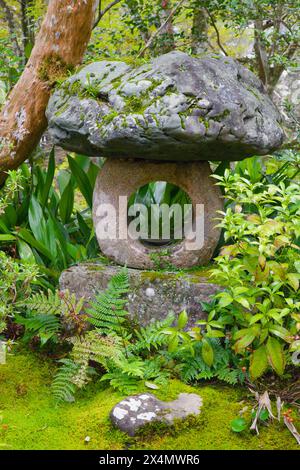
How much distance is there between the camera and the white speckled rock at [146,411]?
2.59m

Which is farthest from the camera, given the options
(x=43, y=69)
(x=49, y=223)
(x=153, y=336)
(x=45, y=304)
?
(x=49, y=223)

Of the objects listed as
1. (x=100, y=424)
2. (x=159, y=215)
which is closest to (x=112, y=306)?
(x=100, y=424)

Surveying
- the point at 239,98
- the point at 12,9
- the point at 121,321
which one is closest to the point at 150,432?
the point at 121,321

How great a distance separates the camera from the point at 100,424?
267cm

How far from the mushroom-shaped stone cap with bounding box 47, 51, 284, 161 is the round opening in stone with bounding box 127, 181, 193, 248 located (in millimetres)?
723

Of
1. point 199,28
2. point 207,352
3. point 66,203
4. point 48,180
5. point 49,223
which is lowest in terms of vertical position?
point 207,352

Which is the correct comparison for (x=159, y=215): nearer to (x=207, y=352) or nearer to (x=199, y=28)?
(x=207, y=352)

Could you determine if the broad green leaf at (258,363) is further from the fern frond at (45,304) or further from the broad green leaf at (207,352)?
the fern frond at (45,304)

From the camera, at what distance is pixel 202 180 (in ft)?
11.7

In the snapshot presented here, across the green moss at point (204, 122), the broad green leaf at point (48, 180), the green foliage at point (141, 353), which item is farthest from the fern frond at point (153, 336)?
the broad green leaf at point (48, 180)

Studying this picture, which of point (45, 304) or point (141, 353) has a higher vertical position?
point (45, 304)

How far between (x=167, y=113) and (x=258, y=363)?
1.44 meters

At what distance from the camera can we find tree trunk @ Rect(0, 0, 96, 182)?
13.0ft

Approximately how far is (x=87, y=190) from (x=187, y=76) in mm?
1806
